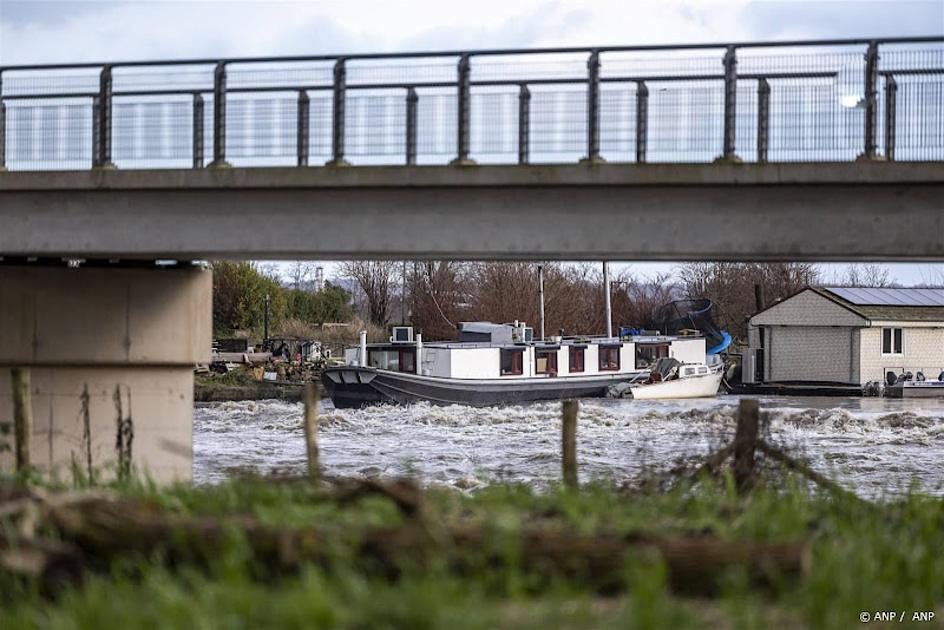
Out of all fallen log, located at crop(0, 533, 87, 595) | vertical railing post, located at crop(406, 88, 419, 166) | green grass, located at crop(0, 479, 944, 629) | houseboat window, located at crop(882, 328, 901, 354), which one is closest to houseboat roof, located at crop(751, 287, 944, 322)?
houseboat window, located at crop(882, 328, 901, 354)

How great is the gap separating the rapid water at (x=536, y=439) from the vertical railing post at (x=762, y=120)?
7529 millimetres

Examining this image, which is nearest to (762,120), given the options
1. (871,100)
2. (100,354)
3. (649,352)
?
(871,100)

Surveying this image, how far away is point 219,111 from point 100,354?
434 cm

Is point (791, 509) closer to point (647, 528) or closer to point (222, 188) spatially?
point (647, 528)

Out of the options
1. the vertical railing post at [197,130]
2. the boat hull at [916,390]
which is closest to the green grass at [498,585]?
the vertical railing post at [197,130]

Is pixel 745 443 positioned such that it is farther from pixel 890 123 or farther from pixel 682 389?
pixel 682 389

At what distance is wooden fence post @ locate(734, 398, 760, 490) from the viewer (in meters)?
12.8

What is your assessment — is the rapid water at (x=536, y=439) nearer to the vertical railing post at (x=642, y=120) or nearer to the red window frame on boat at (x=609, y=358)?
the red window frame on boat at (x=609, y=358)

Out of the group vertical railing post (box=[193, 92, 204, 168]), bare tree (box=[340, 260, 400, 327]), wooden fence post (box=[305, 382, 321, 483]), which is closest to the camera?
wooden fence post (box=[305, 382, 321, 483])

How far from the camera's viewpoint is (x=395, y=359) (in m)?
47.3

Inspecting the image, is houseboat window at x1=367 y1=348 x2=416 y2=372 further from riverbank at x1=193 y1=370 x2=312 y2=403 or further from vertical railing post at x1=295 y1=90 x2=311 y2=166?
vertical railing post at x1=295 y1=90 x2=311 y2=166

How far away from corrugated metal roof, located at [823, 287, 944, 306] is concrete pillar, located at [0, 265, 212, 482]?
1655 inches

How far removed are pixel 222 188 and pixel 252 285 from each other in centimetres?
5558

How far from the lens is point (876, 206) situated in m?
15.8
